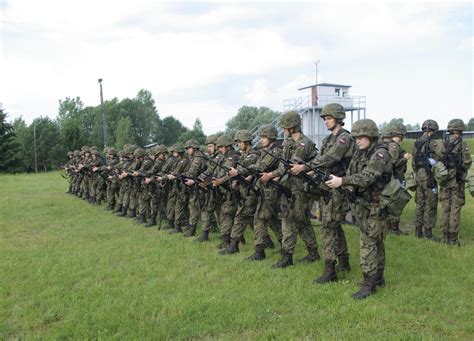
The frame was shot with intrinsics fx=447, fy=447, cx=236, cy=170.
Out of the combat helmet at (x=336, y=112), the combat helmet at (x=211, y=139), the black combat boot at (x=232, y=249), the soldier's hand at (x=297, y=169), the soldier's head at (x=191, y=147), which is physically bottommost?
the black combat boot at (x=232, y=249)

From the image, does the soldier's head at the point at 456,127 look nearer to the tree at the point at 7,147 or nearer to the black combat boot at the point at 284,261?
the black combat boot at the point at 284,261

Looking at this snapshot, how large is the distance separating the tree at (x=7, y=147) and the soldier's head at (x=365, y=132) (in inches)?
1699

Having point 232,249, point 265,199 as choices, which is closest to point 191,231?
point 232,249

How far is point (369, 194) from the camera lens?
5.54 meters

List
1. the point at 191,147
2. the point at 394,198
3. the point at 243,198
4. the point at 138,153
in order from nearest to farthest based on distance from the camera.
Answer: the point at 394,198 < the point at 243,198 < the point at 191,147 < the point at 138,153

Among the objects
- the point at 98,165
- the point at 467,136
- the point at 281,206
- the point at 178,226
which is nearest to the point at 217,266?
the point at 281,206

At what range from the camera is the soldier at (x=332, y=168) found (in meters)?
5.97

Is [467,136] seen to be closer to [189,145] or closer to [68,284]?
[189,145]

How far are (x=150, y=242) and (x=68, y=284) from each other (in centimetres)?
276

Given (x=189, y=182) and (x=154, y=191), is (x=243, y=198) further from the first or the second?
(x=154, y=191)

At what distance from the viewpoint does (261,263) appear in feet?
23.9

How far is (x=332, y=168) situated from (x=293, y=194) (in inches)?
34.3

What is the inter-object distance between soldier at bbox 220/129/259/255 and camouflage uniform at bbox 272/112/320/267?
0.90 metres

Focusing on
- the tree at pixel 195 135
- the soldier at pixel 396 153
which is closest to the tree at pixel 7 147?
the tree at pixel 195 135
